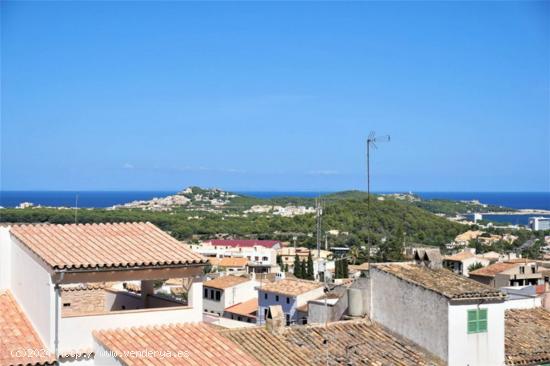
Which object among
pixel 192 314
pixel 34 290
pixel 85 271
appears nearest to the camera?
pixel 85 271

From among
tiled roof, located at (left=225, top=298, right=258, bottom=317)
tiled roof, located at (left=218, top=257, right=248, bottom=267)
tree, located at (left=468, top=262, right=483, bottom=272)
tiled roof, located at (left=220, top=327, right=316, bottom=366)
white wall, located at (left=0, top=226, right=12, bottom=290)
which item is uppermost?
white wall, located at (left=0, top=226, right=12, bottom=290)

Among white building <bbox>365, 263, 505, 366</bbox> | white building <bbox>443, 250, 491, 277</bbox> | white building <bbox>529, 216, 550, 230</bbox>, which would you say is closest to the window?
white building <bbox>365, 263, 505, 366</bbox>

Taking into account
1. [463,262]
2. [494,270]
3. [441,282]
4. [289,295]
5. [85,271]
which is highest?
[85,271]

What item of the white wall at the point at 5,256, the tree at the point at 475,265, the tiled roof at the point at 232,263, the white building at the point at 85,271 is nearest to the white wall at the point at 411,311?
the white building at the point at 85,271

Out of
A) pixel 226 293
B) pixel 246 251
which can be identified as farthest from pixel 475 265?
pixel 246 251

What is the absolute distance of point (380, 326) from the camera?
12.7 m

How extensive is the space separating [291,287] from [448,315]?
22284mm

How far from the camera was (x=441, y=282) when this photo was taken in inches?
473

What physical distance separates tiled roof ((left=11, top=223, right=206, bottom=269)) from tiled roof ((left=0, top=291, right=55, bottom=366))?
3.45 ft

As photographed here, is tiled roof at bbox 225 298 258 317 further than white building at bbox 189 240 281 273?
No

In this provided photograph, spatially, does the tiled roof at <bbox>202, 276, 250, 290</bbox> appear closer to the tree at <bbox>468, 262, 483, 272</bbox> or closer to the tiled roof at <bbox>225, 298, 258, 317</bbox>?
the tiled roof at <bbox>225, 298, 258, 317</bbox>

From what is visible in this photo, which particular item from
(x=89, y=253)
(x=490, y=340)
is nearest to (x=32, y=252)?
(x=89, y=253)

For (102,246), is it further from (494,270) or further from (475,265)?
(475,265)

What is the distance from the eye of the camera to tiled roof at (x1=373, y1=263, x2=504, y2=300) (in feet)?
37.1
